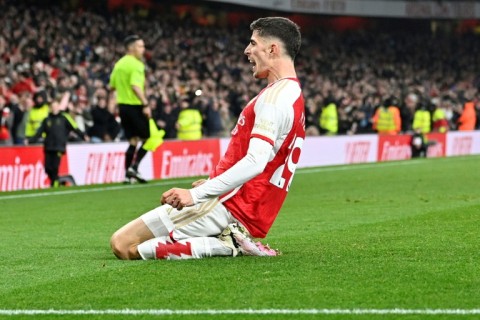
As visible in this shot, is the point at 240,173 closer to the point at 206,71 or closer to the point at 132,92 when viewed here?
the point at 132,92

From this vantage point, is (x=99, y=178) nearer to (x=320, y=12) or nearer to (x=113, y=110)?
(x=113, y=110)

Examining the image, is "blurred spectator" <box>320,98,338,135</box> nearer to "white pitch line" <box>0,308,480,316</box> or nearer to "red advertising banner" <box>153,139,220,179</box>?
"red advertising banner" <box>153,139,220,179</box>

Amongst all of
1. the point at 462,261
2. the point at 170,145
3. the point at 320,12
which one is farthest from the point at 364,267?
the point at 320,12

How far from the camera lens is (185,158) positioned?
79.6 feet

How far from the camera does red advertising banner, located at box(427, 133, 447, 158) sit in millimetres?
36312

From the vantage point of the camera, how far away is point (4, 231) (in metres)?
11.6

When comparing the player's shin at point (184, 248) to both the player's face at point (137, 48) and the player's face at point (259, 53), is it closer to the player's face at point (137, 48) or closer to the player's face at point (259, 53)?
the player's face at point (259, 53)

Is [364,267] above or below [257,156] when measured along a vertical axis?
below

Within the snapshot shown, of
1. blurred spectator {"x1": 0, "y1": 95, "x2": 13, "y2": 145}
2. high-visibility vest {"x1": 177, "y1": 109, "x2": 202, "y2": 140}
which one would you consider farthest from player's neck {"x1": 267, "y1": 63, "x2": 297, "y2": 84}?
high-visibility vest {"x1": 177, "y1": 109, "x2": 202, "y2": 140}

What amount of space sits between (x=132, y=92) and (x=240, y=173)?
11.1m

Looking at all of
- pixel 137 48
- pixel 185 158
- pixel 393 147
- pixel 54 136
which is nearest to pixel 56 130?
pixel 54 136

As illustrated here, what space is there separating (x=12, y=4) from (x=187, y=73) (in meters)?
5.71

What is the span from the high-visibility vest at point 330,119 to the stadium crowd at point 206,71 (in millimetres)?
30

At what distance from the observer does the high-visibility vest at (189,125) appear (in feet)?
88.3
